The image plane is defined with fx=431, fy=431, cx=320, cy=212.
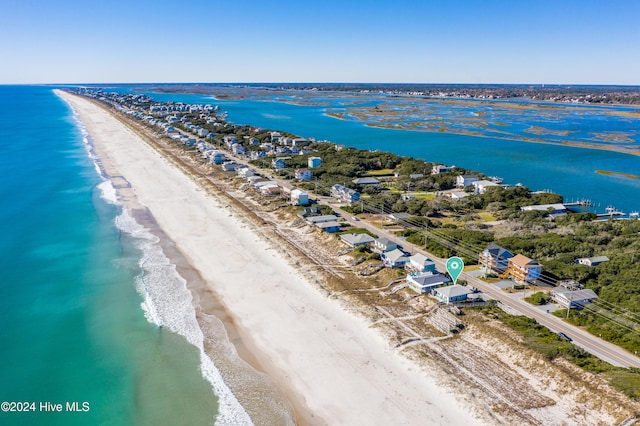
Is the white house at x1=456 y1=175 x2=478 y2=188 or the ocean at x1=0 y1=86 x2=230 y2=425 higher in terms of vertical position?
the white house at x1=456 y1=175 x2=478 y2=188

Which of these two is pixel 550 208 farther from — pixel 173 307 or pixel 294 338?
pixel 173 307

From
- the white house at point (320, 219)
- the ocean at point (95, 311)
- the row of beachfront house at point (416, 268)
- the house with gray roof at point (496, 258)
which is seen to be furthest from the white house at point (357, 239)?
the ocean at point (95, 311)

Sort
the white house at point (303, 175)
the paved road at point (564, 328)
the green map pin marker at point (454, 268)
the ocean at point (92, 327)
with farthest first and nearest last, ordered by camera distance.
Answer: the white house at point (303, 175) → the green map pin marker at point (454, 268) → the paved road at point (564, 328) → the ocean at point (92, 327)

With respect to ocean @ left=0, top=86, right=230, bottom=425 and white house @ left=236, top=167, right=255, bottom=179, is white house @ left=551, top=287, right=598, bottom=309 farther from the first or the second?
white house @ left=236, top=167, right=255, bottom=179

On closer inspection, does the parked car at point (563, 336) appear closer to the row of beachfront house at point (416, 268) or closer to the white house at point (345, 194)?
the row of beachfront house at point (416, 268)

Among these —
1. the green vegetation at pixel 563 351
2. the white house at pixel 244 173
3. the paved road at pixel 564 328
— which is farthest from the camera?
the white house at pixel 244 173

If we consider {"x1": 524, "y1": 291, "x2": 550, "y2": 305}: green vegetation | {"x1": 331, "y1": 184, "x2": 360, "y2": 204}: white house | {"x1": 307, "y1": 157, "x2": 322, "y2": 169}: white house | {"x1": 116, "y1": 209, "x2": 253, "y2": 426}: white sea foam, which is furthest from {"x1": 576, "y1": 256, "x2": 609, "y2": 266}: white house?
{"x1": 307, "y1": 157, "x2": 322, "y2": 169}: white house

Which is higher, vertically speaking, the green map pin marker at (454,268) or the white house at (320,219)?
the green map pin marker at (454,268)
